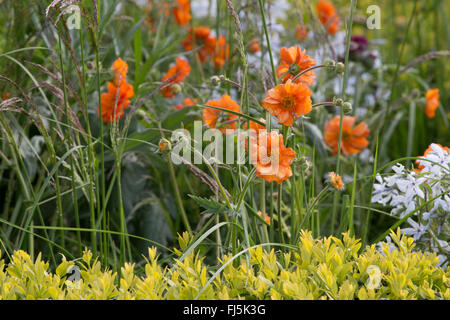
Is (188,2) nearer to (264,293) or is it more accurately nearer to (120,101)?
(120,101)

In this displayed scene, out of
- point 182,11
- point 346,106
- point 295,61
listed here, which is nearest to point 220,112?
point 295,61

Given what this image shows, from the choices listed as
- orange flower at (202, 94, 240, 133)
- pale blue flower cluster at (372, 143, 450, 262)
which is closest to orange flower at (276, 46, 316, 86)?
orange flower at (202, 94, 240, 133)

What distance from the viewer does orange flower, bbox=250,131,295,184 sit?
38.9 inches

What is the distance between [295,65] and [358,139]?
2.46 feet

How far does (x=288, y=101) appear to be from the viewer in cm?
102

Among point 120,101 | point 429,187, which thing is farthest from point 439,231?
point 120,101

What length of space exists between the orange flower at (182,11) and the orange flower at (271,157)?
49.0 inches

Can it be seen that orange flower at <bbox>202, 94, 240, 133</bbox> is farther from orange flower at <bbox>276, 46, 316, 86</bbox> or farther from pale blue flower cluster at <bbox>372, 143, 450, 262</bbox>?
pale blue flower cluster at <bbox>372, 143, 450, 262</bbox>

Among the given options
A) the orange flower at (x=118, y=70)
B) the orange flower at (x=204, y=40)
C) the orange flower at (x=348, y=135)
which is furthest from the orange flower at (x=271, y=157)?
the orange flower at (x=204, y=40)

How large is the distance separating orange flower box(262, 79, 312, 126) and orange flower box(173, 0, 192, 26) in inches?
47.2

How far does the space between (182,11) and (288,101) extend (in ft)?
4.02

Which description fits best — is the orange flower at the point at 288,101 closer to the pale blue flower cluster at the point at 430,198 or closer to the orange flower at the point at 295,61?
the orange flower at the point at 295,61

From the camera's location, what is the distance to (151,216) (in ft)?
5.24
